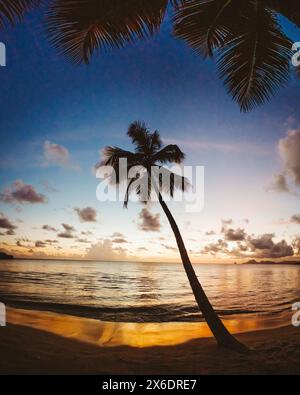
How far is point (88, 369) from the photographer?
564cm

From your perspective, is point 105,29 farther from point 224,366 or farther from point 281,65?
point 224,366

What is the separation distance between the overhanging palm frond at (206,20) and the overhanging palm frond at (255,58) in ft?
0.50

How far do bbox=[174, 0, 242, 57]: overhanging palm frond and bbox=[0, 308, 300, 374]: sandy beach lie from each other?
215 inches

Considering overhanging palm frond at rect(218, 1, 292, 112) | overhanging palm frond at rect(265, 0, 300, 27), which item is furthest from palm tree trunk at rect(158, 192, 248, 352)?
overhanging palm frond at rect(265, 0, 300, 27)

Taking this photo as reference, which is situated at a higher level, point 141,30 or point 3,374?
point 141,30

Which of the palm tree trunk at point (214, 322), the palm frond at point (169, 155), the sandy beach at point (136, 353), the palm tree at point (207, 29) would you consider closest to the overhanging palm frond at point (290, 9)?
the palm tree at point (207, 29)

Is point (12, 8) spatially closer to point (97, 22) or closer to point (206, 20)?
point (97, 22)

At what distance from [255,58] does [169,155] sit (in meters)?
4.86

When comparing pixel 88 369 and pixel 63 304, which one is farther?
pixel 63 304

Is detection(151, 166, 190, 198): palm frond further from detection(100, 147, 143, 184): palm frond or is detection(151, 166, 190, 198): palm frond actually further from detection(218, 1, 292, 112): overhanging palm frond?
detection(218, 1, 292, 112): overhanging palm frond
